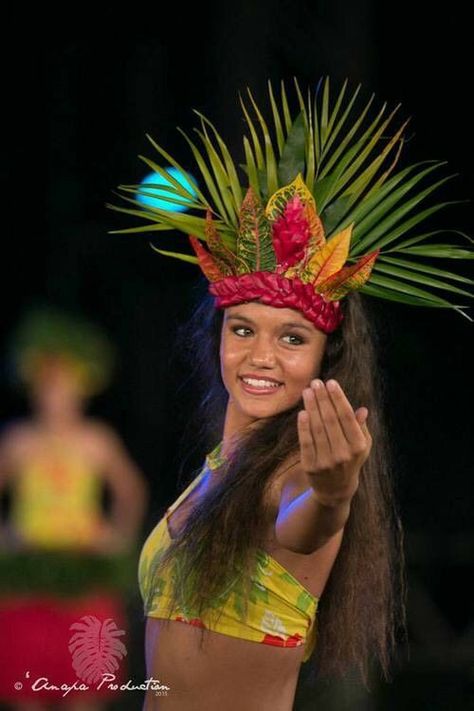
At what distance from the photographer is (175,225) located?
3082 millimetres

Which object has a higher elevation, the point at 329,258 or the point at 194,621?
the point at 329,258

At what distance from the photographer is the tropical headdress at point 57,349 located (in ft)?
18.4

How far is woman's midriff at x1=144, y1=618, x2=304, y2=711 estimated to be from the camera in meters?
2.75

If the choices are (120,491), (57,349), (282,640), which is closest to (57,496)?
(120,491)

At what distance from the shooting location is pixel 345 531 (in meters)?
2.96

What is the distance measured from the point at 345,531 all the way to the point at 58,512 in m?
2.61

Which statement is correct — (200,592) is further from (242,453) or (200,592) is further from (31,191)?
(31,191)

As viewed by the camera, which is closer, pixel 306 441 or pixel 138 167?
pixel 306 441

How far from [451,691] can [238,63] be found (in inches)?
113

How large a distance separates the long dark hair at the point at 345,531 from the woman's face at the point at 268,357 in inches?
1.4

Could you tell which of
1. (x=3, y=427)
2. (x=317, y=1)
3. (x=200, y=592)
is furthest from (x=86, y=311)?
(x=200, y=592)

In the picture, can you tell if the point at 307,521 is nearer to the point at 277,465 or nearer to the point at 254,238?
the point at 277,465

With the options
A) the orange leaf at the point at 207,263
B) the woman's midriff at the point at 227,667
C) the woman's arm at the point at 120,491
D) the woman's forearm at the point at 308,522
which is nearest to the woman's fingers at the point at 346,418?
the woman's forearm at the point at 308,522

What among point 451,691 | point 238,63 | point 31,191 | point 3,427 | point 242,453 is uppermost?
point 238,63
